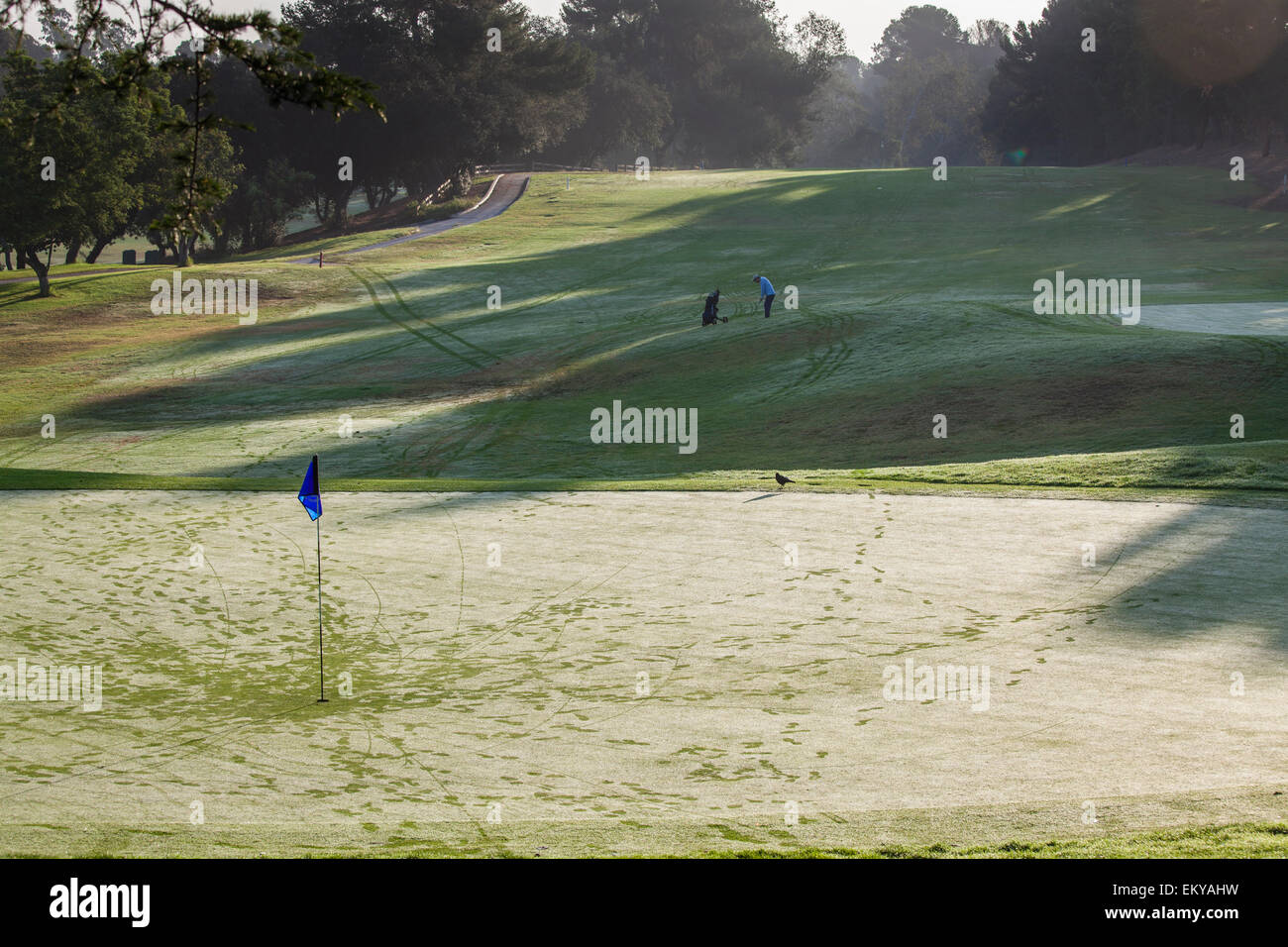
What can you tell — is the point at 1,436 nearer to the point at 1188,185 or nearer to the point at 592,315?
the point at 592,315

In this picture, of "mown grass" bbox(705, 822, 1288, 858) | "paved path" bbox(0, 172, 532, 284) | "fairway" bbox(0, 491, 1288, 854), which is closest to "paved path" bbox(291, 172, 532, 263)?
"paved path" bbox(0, 172, 532, 284)

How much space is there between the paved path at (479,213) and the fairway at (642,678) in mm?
51645

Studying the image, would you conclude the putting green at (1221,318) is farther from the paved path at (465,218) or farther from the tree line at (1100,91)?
the tree line at (1100,91)

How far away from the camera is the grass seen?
89.9 feet

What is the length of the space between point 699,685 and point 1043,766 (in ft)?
12.2

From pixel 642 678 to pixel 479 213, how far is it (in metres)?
71.5

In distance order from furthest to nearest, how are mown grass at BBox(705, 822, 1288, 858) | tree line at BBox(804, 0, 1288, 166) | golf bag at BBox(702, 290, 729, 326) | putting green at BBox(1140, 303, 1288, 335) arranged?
tree line at BBox(804, 0, 1288, 166), golf bag at BBox(702, 290, 729, 326), putting green at BBox(1140, 303, 1288, 335), mown grass at BBox(705, 822, 1288, 858)

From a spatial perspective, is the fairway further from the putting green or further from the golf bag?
the golf bag

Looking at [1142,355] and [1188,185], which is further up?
[1188,185]

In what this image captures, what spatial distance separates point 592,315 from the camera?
159 ft

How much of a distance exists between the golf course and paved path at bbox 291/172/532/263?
95.2ft

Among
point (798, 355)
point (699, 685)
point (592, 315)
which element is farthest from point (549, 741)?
point (592, 315)

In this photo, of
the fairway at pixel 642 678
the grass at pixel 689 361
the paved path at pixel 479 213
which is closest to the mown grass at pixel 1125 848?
the fairway at pixel 642 678

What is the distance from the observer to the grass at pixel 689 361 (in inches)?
1078
